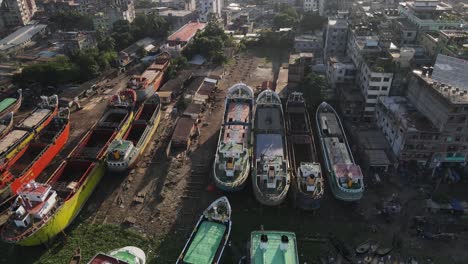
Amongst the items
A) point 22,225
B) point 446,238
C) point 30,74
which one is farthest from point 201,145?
point 30,74

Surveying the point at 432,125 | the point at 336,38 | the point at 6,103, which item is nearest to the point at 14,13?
the point at 6,103

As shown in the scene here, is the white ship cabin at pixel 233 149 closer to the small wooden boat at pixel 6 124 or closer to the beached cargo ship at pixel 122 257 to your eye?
the beached cargo ship at pixel 122 257

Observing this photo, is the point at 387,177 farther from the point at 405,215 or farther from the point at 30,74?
the point at 30,74

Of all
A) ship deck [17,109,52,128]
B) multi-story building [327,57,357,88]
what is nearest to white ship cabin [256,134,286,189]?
multi-story building [327,57,357,88]

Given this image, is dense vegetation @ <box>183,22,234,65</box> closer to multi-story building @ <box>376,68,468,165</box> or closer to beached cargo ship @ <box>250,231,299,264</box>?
multi-story building @ <box>376,68,468,165</box>

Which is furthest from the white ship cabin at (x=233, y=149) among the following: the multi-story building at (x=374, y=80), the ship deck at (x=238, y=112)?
the multi-story building at (x=374, y=80)

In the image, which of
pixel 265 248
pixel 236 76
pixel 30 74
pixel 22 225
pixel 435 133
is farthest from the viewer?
pixel 236 76
